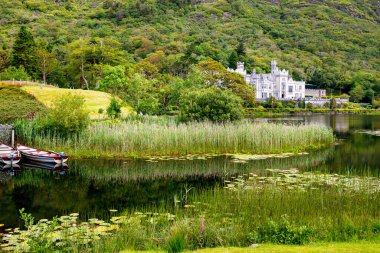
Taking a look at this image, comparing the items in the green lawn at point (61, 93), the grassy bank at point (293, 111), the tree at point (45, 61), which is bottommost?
the grassy bank at point (293, 111)

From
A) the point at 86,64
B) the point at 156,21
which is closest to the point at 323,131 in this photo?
the point at 86,64

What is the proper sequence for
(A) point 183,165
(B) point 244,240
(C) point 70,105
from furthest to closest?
(C) point 70,105 < (A) point 183,165 < (B) point 244,240

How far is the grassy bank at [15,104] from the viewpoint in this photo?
32500 millimetres

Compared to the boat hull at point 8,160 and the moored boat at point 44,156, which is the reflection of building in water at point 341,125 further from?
the boat hull at point 8,160

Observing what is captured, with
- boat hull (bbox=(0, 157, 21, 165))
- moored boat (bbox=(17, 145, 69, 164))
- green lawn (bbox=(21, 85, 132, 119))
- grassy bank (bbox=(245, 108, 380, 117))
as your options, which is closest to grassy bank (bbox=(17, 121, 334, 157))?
moored boat (bbox=(17, 145, 69, 164))

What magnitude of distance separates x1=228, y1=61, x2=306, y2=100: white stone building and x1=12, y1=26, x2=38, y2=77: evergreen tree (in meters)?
60.5

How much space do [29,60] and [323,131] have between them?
147ft

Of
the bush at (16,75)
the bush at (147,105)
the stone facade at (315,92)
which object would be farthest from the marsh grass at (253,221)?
the stone facade at (315,92)

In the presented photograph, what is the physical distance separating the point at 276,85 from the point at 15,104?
3441 inches

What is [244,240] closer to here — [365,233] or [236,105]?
[365,233]

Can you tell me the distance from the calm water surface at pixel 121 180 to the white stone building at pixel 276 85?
82.4 metres

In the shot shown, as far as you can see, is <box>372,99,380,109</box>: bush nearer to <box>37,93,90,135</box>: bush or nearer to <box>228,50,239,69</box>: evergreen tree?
<box>228,50,239,69</box>: evergreen tree

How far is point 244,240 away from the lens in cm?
927

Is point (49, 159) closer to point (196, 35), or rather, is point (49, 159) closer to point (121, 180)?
point (121, 180)
